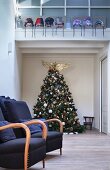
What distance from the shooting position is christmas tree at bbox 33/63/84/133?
380 inches

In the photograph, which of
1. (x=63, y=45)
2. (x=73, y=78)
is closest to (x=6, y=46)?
(x=63, y=45)

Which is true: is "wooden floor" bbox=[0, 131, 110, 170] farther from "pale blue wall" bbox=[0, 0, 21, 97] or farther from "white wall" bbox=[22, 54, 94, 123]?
"white wall" bbox=[22, 54, 94, 123]

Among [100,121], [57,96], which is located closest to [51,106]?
[57,96]

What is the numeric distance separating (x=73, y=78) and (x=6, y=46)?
175 inches

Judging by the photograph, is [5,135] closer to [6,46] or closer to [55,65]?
[6,46]

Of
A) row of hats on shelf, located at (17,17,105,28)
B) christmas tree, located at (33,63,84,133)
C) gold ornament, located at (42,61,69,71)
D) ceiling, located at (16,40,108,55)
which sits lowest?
christmas tree, located at (33,63,84,133)

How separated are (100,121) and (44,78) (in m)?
2.66

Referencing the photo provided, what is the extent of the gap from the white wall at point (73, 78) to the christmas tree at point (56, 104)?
3.23 ft

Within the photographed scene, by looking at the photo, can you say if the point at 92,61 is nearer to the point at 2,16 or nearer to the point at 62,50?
the point at 62,50

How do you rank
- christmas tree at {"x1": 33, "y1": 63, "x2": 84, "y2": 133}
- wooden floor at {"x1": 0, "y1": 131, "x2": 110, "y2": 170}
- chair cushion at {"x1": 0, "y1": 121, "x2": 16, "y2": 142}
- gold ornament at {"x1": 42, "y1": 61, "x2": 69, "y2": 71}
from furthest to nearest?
gold ornament at {"x1": 42, "y1": 61, "x2": 69, "y2": 71}
christmas tree at {"x1": 33, "y1": 63, "x2": 84, "y2": 133}
wooden floor at {"x1": 0, "y1": 131, "x2": 110, "y2": 170}
chair cushion at {"x1": 0, "y1": 121, "x2": 16, "y2": 142}

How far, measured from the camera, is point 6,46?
Result: 756 cm

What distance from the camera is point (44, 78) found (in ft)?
37.5

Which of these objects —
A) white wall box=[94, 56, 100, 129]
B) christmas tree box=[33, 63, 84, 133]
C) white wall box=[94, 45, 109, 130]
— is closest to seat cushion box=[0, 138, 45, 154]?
christmas tree box=[33, 63, 84, 133]

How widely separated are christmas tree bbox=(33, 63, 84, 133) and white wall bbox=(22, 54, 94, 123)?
0.98m
